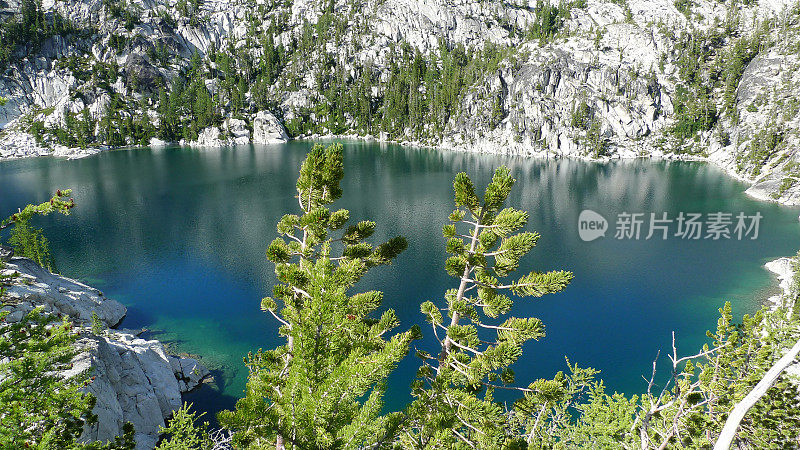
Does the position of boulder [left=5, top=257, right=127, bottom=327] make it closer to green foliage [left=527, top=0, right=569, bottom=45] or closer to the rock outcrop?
the rock outcrop

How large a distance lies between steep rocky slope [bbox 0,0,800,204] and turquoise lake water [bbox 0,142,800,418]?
4133 centimetres

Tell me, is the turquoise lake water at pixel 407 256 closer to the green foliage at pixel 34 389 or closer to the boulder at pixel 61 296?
the boulder at pixel 61 296

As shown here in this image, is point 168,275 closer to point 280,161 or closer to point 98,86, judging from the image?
point 280,161

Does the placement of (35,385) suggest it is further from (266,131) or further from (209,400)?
(266,131)

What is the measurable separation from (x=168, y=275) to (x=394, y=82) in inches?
6295

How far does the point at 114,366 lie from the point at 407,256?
30.9 meters

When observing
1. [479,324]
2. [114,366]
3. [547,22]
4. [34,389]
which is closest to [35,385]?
[34,389]

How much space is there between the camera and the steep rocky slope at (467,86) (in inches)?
5084

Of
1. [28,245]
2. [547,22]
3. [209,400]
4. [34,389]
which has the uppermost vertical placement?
[547,22]

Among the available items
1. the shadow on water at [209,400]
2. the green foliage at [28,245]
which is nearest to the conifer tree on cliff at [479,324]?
the shadow on water at [209,400]

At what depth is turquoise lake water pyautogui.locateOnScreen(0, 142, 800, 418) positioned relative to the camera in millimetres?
32750

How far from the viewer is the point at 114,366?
2192cm

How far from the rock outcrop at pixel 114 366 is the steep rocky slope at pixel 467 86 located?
116761mm

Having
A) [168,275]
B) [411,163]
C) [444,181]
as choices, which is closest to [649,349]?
[168,275]
